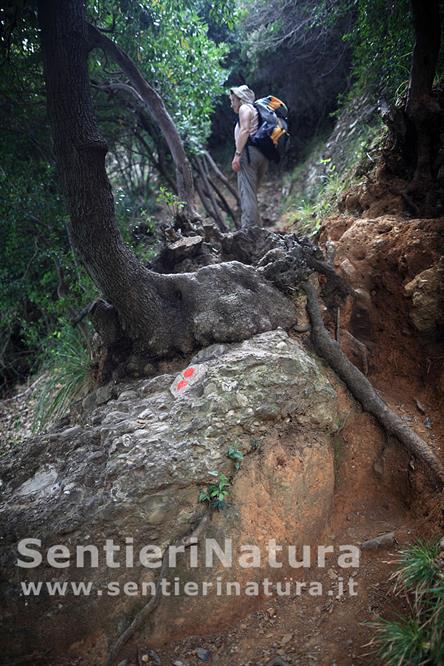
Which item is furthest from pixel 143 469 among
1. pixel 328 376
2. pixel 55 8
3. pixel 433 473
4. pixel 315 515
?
pixel 55 8

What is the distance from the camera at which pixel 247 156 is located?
4.91m

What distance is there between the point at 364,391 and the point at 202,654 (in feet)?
6.01

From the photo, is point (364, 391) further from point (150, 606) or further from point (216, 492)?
point (150, 606)

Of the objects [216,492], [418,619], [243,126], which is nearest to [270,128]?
[243,126]

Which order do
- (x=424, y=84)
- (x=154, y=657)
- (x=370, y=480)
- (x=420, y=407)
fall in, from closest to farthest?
(x=154, y=657)
(x=370, y=480)
(x=420, y=407)
(x=424, y=84)

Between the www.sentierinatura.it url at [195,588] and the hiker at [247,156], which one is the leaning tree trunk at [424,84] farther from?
the www.sentierinatura.it url at [195,588]

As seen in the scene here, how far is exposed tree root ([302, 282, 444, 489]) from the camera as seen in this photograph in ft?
8.93

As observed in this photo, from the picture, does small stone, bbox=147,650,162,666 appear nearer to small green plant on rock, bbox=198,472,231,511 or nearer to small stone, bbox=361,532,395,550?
Answer: small green plant on rock, bbox=198,472,231,511

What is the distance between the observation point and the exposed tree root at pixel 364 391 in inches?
107

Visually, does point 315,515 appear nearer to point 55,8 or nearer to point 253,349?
point 253,349

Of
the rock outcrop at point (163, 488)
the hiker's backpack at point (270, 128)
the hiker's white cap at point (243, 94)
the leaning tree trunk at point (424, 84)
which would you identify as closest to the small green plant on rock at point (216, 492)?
the rock outcrop at point (163, 488)

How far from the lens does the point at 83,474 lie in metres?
2.45

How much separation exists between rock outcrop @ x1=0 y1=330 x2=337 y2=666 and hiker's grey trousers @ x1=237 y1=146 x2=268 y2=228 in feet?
9.02

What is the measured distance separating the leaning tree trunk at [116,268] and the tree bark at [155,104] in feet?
4.15
